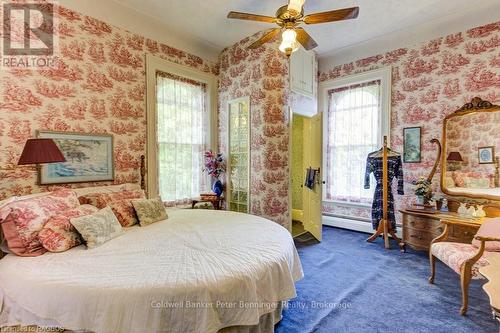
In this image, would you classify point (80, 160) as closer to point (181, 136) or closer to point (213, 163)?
point (181, 136)

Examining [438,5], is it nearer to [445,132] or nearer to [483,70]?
[483,70]

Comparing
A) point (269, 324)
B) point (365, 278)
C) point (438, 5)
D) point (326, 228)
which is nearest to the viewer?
point (269, 324)

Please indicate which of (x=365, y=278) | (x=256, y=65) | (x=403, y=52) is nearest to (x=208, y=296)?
(x=365, y=278)

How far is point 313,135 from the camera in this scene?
4152mm

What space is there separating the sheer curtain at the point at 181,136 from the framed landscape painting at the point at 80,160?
29.8 inches

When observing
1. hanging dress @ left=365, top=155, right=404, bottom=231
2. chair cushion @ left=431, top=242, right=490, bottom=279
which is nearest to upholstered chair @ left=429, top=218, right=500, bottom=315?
chair cushion @ left=431, top=242, right=490, bottom=279

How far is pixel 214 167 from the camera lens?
4.14 metres

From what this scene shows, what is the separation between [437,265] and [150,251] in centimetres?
336

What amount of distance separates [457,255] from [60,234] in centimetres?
334

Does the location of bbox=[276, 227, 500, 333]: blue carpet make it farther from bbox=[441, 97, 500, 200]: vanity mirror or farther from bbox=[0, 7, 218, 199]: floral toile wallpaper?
bbox=[0, 7, 218, 199]: floral toile wallpaper

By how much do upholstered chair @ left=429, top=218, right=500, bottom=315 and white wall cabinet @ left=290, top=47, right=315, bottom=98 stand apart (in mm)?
2859

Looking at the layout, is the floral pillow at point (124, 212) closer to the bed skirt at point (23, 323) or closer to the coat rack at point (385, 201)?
the bed skirt at point (23, 323)

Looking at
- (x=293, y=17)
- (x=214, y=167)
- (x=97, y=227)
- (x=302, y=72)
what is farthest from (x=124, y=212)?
(x=302, y=72)

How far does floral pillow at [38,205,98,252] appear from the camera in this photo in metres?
1.82
